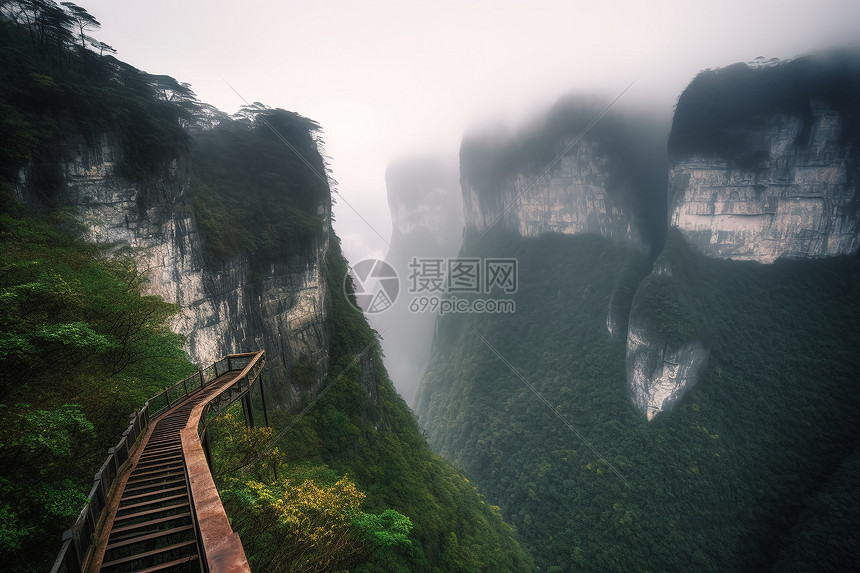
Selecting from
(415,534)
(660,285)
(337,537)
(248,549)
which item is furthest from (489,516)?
(660,285)

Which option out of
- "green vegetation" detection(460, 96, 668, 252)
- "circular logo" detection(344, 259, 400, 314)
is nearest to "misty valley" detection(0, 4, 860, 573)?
"green vegetation" detection(460, 96, 668, 252)

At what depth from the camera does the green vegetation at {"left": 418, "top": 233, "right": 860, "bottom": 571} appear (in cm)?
2806

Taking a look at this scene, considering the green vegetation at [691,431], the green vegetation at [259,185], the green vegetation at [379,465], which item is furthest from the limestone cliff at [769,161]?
the green vegetation at [259,185]

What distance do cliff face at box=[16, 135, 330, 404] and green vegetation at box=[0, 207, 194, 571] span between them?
2.88m

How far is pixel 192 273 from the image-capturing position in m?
16.2

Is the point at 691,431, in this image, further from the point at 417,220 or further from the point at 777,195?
the point at 417,220

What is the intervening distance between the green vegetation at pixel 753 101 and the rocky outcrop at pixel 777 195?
0.58m

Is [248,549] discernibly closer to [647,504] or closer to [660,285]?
[647,504]

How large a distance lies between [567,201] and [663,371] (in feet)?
114

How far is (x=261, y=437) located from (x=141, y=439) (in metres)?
2.81

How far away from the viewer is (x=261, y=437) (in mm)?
8789

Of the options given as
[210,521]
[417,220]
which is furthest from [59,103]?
[417,220]

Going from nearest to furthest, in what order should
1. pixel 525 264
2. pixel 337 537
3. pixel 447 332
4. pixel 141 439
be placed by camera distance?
pixel 141 439 < pixel 337 537 < pixel 525 264 < pixel 447 332

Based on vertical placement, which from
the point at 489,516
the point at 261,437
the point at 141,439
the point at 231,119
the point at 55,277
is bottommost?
the point at 489,516
